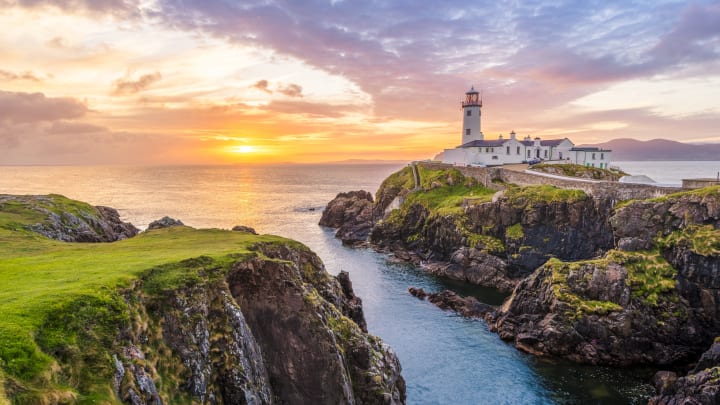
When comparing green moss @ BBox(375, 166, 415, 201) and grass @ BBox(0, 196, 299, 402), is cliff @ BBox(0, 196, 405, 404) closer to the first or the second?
grass @ BBox(0, 196, 299, 402)

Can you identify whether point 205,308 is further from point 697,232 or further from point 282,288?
point 697,232

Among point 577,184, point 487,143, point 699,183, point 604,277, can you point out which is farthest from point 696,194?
point 487,143

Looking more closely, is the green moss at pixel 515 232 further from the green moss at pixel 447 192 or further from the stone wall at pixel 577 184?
the green moss at pixel 447 192

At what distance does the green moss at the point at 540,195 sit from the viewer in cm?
6688

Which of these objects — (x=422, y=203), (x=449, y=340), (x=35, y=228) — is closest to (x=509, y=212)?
(x=422, y=203)

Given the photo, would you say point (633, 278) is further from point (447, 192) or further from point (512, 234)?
point (447, 192)

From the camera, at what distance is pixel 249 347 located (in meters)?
24.4

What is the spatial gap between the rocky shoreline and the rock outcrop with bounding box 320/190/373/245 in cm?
2879

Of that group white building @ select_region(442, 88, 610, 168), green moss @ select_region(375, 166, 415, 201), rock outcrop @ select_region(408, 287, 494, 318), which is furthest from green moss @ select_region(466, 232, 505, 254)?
white building @ select_region(442, 88, 610, 168)

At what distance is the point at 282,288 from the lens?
2714 cm

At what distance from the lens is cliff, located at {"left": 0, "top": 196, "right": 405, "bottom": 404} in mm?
16516

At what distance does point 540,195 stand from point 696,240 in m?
26.9

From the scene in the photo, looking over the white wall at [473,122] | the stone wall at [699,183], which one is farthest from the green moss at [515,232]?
the white wall at [473,122]

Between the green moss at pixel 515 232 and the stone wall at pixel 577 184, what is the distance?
9952 mm
